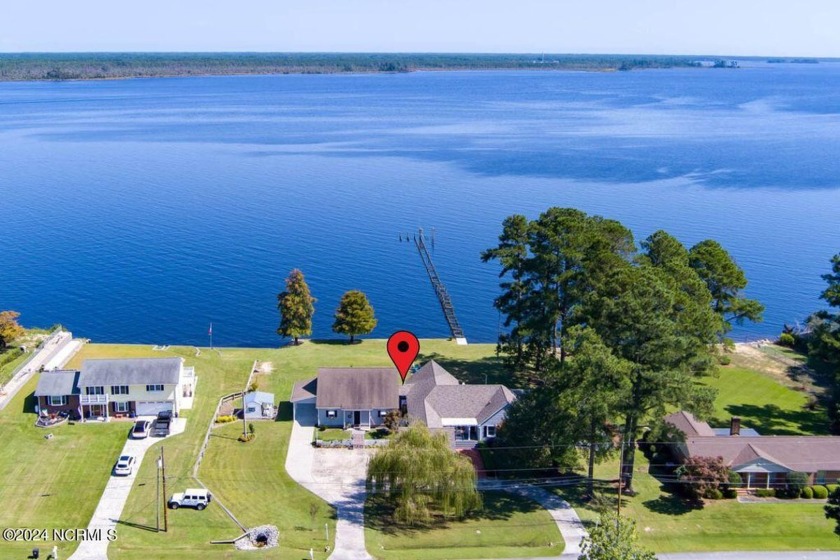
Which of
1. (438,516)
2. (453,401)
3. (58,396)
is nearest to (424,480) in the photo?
(438,516)

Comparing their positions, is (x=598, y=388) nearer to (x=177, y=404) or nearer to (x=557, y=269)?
(x=557, y=269)

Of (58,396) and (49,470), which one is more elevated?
(58,396)

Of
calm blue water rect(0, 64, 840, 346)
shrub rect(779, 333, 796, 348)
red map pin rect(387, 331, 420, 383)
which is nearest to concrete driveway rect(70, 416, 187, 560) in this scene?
red map pin rect(387, 331, 420, 383)

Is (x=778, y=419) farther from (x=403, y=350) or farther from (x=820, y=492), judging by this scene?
(x=403, y=350)

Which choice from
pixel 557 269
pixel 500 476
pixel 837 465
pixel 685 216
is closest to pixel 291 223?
pixel 685 216

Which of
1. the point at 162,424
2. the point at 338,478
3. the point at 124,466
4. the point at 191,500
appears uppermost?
the point at 162,424

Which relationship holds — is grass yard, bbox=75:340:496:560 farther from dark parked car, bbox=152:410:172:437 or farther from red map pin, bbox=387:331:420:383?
red map pin, bbox=387:331:420:383

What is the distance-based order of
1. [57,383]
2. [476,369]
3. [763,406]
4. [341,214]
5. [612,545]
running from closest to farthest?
1. [612,545]
2. [57,383]
3. [763,406]
4. [476,369]
5. [341,214]

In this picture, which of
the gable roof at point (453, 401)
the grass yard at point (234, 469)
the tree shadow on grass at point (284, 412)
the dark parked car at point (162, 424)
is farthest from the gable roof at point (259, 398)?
the gable roof at point (453, 401)

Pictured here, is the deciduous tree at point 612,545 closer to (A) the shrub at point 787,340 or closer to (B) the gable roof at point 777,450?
(B) the gable roof at point 777,450
